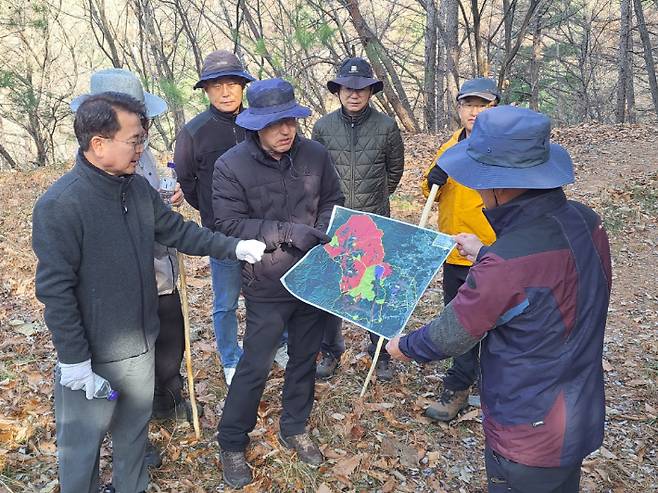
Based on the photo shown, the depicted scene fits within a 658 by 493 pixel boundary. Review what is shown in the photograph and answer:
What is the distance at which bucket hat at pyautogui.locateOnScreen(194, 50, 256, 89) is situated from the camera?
369 centimetres

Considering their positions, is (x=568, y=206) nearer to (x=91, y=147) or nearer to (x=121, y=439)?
(x=91, y=147)

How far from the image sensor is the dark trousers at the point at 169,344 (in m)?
3.21

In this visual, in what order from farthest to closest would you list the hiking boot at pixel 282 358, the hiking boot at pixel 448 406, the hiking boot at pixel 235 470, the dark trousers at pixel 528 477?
1. the hiking boot at pixel 282 358
2. the hiking boot at pixel 448 406
3. the hiking boot at pixel 235 470
4. the dark trousers at pixel 528 477

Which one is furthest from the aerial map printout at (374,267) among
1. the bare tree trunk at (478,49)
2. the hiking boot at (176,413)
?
the bare tree trunk at (478,49)

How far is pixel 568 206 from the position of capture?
198 cm

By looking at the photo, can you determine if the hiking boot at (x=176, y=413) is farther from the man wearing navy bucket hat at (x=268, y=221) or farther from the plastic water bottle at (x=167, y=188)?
the plastic water bottle at (x=167, y=188)

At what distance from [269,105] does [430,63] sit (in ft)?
40.9

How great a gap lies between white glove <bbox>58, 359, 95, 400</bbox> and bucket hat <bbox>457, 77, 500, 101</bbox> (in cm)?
289

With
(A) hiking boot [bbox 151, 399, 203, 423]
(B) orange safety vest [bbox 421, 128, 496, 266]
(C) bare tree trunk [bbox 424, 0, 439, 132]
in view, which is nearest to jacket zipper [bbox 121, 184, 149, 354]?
(A) hiking boot [bbox 151, 399, 203, 423]

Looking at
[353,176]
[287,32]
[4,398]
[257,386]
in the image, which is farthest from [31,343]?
[287,32]

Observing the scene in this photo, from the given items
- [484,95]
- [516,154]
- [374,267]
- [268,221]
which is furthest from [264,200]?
[484,95]

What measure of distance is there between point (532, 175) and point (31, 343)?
5.05m

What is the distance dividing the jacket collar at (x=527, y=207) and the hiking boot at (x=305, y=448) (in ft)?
7.08

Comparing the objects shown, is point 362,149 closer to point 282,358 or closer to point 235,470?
point 282,358
